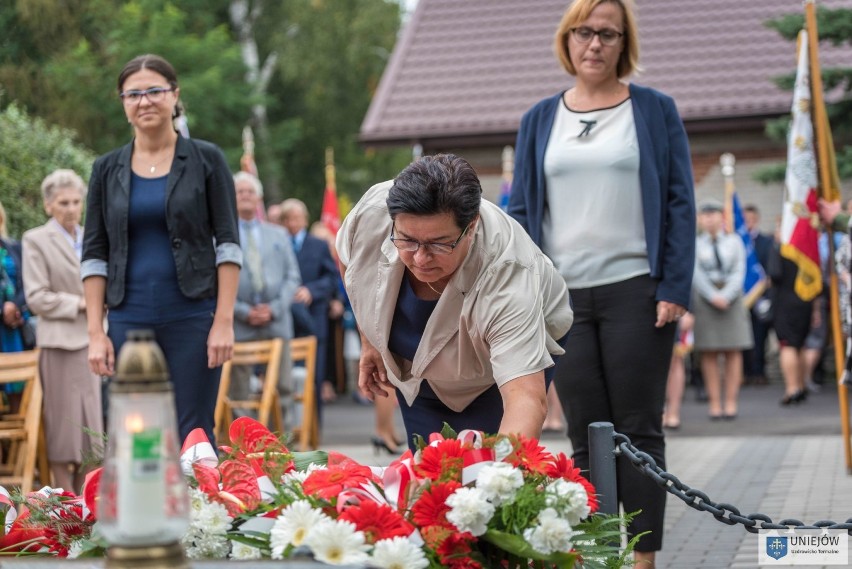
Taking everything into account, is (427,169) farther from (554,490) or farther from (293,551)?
(293,551)

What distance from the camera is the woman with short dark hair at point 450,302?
378 cm

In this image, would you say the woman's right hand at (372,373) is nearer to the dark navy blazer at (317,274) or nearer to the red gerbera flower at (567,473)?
the red gerbera flower at (567,473)

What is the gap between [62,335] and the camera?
8078 millimetres

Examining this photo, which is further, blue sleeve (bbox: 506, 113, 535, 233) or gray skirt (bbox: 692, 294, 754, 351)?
gray skirt (bbox: 692, 294, 754, 351)

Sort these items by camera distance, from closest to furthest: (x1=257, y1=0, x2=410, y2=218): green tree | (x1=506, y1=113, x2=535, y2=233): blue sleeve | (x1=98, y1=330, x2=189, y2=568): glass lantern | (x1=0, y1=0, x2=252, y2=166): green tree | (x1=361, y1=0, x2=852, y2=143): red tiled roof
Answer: (x1=98, y1=330, x2=189, y2=568): glass lantern → (x1=506, y1=113, x2=535, y2=233): blue sleeve → (x1=0, y1=0, x2=252, y2=166): green tree → (x1=361, y1=0, x2=852, y2=143): red tiled roof → (x1=257, y1=0, x2=410, y2=218): green tree

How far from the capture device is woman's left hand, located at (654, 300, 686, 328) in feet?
16.4

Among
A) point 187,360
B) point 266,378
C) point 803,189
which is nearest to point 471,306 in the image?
point 187,360

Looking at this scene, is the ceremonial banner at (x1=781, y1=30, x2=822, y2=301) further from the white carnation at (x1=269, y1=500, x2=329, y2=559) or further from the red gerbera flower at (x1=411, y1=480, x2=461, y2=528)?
the white carnation at (x1=269, y1=500, x2=329, y2=559)

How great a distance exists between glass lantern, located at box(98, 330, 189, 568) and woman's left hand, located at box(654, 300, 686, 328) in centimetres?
298

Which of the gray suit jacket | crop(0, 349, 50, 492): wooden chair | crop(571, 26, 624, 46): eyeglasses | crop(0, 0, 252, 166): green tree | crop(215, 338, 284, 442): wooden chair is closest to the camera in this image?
crop(571, 26, 624, 46): eyeglasses

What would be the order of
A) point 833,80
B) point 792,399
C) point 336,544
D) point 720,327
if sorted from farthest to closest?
point 833,80 → point 792,399 → point 720,327 → point 336,544

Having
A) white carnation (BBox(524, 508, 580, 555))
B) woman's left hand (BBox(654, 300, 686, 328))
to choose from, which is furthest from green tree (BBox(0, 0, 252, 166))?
white carnation (BBox(524, 508, 580, 555))

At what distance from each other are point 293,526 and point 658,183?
8.63ft

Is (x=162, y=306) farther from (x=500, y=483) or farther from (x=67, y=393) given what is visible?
(x=500, y=483)
